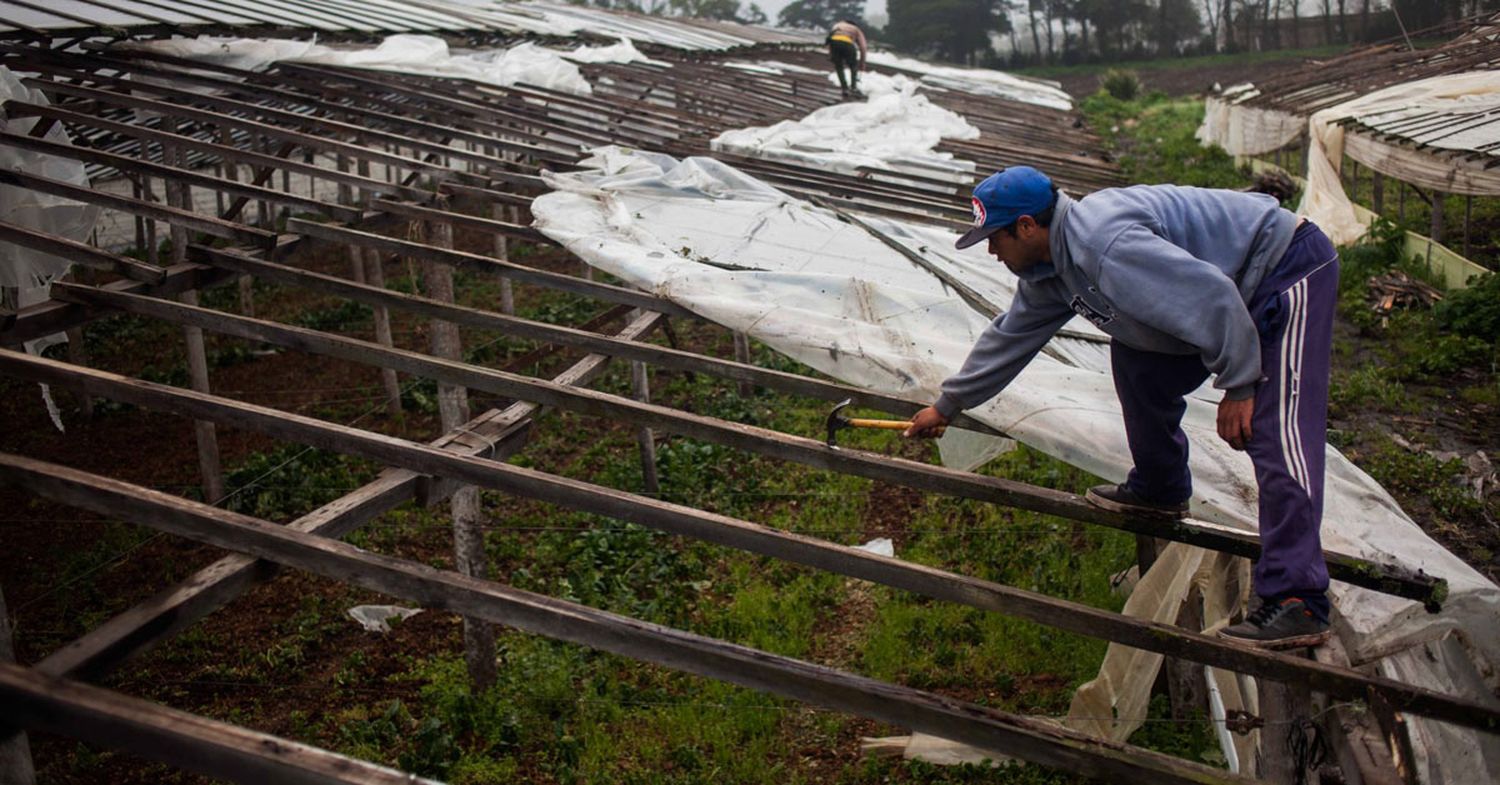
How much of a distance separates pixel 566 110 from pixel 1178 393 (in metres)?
8.35

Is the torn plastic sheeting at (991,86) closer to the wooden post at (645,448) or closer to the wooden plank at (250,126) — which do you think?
the wooden post at (645,448)

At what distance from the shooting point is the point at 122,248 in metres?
13.8

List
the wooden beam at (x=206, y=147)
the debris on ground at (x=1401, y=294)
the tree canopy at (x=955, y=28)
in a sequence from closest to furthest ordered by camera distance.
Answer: the wooden beam at (x=206, y=147) < the debris on ground at (x=1401, y=294) < the tree canopy at (x=955, y=28)

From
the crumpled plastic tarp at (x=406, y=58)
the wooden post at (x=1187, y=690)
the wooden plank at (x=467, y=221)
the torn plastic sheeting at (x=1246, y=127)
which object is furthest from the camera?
the torn plastic sheeting at (x=1246, y=127)

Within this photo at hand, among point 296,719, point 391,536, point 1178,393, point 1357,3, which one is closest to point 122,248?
point 391,536

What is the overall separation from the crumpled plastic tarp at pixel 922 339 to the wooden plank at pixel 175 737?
2.61 metres

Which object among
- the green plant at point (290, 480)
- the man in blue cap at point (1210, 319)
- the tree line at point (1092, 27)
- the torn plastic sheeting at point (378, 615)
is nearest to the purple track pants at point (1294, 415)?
the man in blue cap at point (1210, 319)

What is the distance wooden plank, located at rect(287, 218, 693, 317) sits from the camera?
16.1 feet

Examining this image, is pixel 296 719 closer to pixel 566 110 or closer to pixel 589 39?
pixel 566 110

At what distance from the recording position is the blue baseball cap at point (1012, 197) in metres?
3.15

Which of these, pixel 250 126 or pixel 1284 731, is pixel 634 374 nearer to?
pixel 250 126

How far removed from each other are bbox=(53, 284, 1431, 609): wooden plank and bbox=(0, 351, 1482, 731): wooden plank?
455 millimetres

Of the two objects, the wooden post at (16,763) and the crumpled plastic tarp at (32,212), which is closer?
the wooden post at (16,763)

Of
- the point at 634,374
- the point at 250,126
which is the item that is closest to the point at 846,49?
the point at 634,374
